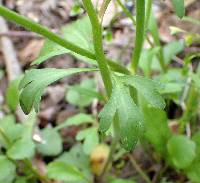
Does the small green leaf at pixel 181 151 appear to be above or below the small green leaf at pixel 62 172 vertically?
above

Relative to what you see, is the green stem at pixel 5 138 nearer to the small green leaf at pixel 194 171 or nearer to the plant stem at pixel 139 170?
the plant stem at pixel 139 170

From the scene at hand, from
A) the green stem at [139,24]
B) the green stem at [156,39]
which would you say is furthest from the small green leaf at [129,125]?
the green stem at [156,39]

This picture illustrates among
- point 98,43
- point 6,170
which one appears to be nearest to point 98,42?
point 98,43

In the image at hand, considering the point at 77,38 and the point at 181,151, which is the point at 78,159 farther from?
the point at 77,38

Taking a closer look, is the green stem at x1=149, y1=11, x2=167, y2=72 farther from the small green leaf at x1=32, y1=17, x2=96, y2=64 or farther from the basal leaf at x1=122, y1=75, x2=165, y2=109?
the basal leaf at x1=122, y1=75, x2=165, y2=109

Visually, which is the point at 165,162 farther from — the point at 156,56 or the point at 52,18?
the point at 52,18

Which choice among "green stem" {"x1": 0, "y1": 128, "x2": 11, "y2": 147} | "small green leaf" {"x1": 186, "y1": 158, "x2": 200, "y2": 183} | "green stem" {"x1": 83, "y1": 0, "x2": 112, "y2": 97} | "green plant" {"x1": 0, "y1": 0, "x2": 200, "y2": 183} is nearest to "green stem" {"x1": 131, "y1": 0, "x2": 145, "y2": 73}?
"green plant" {"x1": 0, "y1": 0, "x2": 200, "y2": 183}
